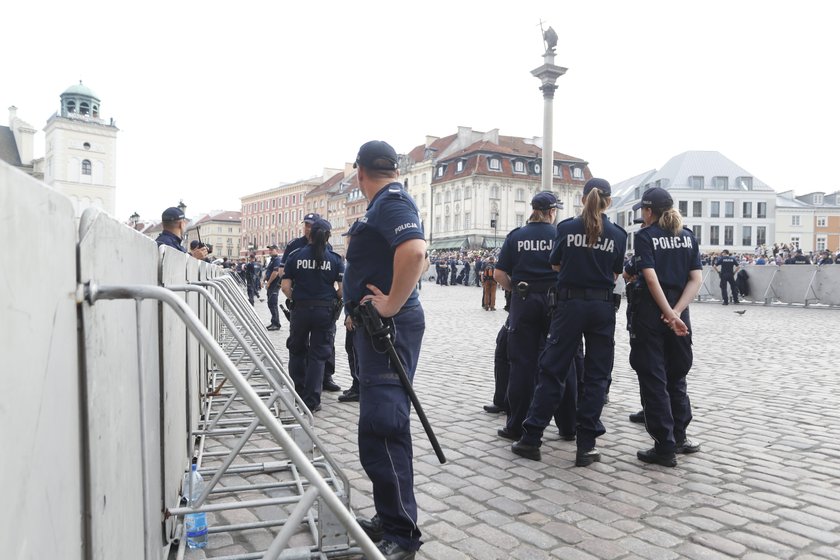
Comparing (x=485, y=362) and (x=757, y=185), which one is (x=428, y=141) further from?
(x=485, y=362)

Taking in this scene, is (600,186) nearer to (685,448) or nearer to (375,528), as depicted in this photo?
(685,448)

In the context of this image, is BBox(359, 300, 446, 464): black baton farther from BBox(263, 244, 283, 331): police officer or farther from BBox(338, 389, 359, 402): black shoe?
BBox(263, 244, 283, 331): police officer

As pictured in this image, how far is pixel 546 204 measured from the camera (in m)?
5.84

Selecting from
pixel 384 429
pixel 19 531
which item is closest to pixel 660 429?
pixel 384 429

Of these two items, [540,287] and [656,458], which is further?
[540,287]

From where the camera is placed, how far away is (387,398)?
327 centimetres

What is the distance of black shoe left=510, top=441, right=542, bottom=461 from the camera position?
5016 mm

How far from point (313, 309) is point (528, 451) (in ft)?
9.15

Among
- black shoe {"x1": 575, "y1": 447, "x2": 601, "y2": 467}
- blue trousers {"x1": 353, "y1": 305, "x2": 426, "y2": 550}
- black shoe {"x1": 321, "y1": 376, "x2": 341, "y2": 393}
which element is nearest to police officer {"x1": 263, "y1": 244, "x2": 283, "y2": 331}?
black shoe {"x1": 321, "y1": 376, "x2": 341, "y2": 393}

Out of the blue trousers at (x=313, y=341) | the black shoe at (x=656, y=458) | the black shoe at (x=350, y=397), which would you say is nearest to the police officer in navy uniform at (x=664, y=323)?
the black shoe at (x=656, y=458)

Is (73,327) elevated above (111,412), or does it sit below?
above

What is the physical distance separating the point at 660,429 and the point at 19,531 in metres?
4.51

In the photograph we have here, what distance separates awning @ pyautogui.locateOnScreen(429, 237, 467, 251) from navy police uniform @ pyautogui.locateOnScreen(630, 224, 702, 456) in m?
71.5

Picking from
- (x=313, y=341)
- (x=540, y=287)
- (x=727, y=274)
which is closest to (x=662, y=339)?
(x=540, y=287)
